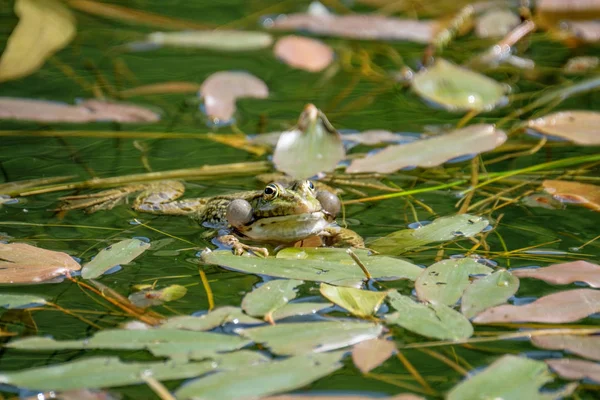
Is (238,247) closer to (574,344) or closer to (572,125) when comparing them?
(574,344)

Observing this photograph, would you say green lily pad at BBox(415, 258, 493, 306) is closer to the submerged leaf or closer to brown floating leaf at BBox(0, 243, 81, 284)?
the submerged leaf

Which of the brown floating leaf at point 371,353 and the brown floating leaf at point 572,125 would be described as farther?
the brown floating leaf at point 572,125

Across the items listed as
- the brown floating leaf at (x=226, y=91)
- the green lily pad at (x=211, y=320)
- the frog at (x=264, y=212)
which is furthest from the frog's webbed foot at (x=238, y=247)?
the brown floating leaf at (x=226, y=91)

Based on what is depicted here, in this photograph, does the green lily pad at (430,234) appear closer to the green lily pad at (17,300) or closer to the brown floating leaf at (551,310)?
the brown floating leaf at (551,310)

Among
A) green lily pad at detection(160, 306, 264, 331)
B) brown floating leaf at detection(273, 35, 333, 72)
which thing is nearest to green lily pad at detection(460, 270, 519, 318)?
green lily pad at detection(160, 306, 264, 331)

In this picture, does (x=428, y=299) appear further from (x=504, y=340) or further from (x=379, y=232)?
(x=379, y=232)

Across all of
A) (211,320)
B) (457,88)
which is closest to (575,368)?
(211,320)
